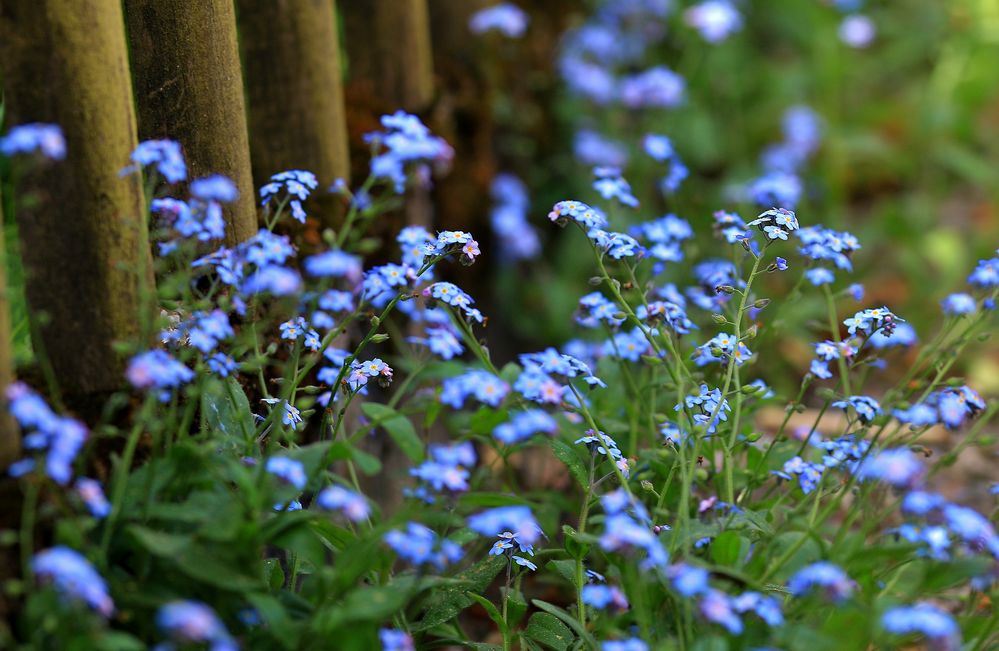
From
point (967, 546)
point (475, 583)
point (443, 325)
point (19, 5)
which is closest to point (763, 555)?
point (967, 546)

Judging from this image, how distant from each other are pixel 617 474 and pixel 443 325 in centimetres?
70

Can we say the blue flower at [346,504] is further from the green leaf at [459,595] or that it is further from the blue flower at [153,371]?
the green leaf at [459,595]

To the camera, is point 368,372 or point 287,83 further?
point 287,83

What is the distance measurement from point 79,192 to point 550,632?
127 cm

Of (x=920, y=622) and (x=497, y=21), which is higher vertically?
(x=497, y=21)

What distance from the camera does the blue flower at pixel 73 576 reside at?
1.48m

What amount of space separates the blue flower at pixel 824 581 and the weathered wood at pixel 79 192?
1.24 m

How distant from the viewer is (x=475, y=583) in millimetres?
2227

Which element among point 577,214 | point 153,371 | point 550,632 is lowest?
point 550,632

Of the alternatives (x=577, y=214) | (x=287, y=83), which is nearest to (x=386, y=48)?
(x=287, y=83)

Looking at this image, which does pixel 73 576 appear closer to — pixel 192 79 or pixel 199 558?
pixel 199 558

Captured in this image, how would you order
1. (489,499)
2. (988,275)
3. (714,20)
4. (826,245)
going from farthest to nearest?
1. (714,20)
2. (826,245)
3. (988,275)
4. (489,499)

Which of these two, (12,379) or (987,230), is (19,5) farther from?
(987,230)

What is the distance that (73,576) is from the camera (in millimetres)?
1475
